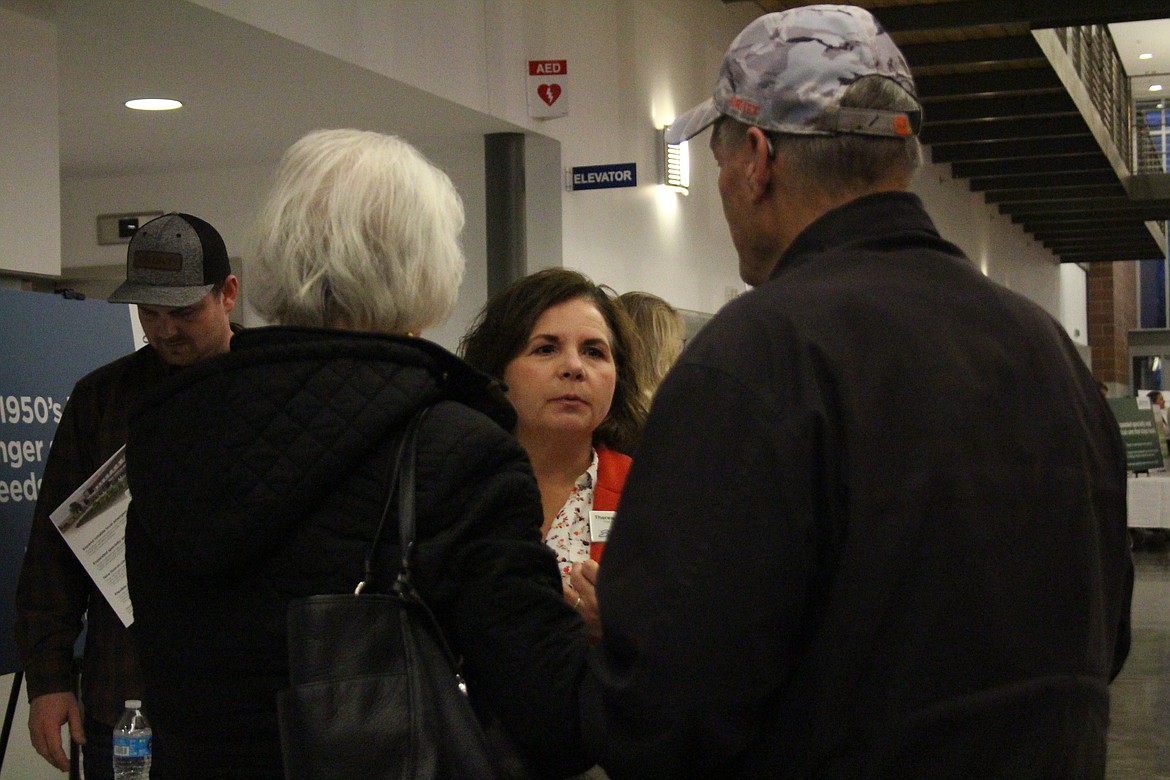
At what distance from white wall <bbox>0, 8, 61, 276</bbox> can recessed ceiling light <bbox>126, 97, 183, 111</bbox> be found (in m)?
2.24

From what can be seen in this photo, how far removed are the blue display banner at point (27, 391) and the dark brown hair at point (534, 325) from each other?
1754 millimetres

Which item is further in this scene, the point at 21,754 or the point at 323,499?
the point at 21,754

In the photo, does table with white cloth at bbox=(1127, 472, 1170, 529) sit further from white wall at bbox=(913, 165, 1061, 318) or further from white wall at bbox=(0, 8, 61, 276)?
white wall at bbox=(0, 8, 61, 276)

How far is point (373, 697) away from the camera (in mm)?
1405

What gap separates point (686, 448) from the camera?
131 centimetres

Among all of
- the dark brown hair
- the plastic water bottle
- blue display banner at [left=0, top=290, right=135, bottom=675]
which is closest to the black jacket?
the dark brown hair

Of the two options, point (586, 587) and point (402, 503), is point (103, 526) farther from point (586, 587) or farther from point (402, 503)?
point (402, 503)

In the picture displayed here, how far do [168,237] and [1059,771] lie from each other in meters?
→ 2.52

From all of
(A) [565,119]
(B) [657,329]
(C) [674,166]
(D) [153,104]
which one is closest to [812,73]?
(B) [657,329]

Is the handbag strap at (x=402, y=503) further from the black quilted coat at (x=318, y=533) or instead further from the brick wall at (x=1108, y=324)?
the brick wall at (x=1108, y=324)

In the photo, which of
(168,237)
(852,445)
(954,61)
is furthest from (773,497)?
(954,61)

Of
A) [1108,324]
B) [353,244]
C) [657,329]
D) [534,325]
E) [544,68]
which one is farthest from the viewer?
[1108,324]

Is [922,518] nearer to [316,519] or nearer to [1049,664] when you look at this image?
[1049,664]

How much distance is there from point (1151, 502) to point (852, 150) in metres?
13.2
